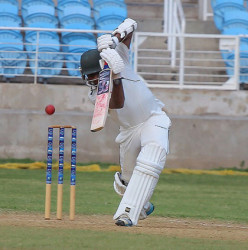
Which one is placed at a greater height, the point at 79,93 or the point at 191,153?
the point at 79,93

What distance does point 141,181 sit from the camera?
7.94 metres

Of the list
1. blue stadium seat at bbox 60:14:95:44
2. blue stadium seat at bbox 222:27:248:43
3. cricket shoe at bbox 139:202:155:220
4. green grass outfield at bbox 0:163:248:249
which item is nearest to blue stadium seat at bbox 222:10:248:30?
blue stadium seat at bbox 222:27:248:43

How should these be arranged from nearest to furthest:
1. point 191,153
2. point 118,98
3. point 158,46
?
point 118,98 → point 191,153 → point 158,46

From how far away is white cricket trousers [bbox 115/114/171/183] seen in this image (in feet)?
26.5

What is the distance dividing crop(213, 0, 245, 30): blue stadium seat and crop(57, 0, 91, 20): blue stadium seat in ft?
9.36

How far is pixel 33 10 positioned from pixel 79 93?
10.5 feet

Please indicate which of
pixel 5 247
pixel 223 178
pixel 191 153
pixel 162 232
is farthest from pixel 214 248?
pixel 191 153

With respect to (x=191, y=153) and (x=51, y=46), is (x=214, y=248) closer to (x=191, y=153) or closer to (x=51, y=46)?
(x=191, y=153)

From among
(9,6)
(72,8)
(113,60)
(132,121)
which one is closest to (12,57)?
(9,6)

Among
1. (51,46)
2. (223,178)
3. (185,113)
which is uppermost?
(51,46)

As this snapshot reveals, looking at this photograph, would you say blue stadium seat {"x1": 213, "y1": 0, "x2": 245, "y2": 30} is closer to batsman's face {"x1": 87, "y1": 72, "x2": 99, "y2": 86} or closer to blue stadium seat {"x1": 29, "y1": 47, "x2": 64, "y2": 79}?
blue stadium seat {"x1": 29, "y1": 47, "x2": 64, "y2": 79}

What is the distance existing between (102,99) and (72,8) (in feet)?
38.8

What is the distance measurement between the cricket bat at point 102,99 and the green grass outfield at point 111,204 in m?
0.95

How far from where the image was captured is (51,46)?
691 inches
